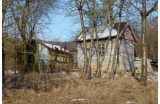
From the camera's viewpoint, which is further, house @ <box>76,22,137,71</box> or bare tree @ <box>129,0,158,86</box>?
house @ <box>76,22,137,71</box>

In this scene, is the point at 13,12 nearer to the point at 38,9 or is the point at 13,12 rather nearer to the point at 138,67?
the point at 38,9

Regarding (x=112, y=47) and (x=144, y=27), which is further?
(x=112, y=47)

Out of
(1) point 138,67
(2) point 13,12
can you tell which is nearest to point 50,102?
(2) point 13,12

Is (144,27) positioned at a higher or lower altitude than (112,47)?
higher

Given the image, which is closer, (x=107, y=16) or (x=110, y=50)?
(x=107, y=16)

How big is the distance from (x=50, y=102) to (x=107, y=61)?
43.4 feet

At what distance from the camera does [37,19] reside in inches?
378

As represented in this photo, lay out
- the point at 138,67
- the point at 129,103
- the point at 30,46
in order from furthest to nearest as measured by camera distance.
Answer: the point at 138,67 < the point at 30,46 < the point at 129,103

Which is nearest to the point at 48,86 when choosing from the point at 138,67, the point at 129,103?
the point at 129,103

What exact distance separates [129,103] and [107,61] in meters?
13.2

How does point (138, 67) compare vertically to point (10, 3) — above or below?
below

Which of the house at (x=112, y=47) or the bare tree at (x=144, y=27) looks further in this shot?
the house at (x=112, y=47)

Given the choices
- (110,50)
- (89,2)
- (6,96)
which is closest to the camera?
(6,96)

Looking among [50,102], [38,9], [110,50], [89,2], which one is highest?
[89,2]
